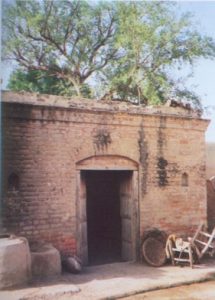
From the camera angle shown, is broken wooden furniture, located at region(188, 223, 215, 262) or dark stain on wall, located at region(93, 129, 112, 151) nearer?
dark stain on wall, located at region(93, 129, 112, 151)

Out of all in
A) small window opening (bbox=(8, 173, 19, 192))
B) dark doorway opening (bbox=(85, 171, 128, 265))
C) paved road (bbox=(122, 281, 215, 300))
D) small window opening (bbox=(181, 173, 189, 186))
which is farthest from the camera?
dark doorway opening (bbox=(85, 171, 128, 265))

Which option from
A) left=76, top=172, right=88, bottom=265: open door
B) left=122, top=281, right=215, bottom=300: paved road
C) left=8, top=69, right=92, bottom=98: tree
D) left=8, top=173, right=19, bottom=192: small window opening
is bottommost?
left=122, top=281, right=215, bottom=300: paved road

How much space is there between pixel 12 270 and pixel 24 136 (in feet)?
8.50

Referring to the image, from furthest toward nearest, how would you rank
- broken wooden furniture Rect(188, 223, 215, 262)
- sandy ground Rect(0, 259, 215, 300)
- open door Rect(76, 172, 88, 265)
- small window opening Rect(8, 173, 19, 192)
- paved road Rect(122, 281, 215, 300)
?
broken wooden furniture Rect(188, 223, 215, 262), open door Rect(76, 172, 88, 265), small window opening Rect(8, 173, 19, 192), paved road Rect(122, 281, 215, 300), sandy ground Rect(0, 259, 215, 300)

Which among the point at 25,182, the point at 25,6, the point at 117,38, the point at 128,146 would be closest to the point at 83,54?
the point at 117,38

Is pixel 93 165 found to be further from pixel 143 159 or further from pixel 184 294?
pixel 184 294

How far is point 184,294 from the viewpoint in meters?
6.96

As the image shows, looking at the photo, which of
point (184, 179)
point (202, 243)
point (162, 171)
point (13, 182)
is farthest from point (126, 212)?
point (13, 182)

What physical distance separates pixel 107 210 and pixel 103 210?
0.22 m

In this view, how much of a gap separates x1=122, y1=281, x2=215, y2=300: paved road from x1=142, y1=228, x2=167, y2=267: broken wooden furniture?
129 cm

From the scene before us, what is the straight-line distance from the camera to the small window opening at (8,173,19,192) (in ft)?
24.3

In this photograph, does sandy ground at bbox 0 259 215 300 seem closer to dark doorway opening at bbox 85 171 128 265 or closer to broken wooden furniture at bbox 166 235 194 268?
broken wooden furniture at bbox 166 235 194 268

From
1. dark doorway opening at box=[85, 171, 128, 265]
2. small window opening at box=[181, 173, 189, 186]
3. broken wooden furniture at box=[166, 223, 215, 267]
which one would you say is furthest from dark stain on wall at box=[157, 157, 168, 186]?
dark doorway opening at box=[85, 171, 128, 265]

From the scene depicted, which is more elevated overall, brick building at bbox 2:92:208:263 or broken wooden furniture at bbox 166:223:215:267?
brick building at bbox 2:92:208:263
